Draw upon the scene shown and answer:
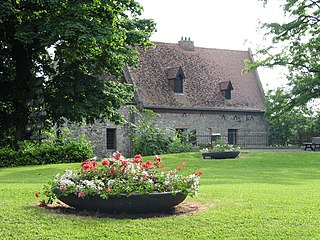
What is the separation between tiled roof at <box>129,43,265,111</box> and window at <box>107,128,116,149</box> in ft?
10.1

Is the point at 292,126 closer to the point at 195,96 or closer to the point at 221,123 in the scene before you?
the point at 221,123

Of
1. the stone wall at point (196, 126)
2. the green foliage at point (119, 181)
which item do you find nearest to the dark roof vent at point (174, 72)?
the stone wall at point (196, 126)

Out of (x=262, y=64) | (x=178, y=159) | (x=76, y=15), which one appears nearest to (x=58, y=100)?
(x=76, y=15)

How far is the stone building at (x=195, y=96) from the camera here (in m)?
34.7

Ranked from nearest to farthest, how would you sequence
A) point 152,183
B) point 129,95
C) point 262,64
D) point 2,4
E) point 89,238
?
1. point 89,238
2. point 152,183
3. point 2,4
4. point 129,95
5. point 262,64

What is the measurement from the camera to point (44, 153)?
2198 cm

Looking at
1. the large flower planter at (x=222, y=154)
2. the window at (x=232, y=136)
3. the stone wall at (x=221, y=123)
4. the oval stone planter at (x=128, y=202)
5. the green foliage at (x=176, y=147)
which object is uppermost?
the stone wall at (x=221, y=123)

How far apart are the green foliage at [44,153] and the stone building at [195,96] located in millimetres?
9995

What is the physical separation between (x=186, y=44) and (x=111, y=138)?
1176cm

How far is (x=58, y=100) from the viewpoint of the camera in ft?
74.7

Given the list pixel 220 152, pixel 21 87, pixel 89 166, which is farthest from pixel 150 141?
pixel 89 166

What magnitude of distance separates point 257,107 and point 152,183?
33.6 m

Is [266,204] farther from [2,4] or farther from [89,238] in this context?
[2,4]

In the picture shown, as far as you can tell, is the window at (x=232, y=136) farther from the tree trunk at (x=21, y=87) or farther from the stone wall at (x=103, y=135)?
the tree trunk at (x=21, y=87)
